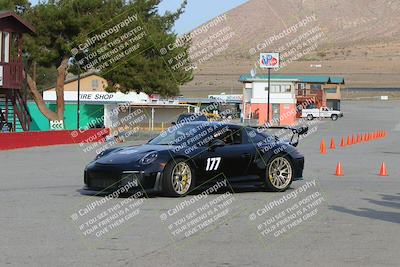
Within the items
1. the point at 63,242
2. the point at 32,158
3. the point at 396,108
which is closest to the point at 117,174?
the point at 63,242

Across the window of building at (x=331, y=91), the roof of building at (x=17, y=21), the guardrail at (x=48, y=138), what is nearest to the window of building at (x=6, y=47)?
the roof of building at (x=17, y=21)

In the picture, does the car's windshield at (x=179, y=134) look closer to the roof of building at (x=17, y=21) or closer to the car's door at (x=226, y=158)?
the car's door at (x=226, y=158)

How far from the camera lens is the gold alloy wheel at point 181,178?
1249 centimetres

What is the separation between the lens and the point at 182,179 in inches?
498

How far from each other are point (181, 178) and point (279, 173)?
2133mm

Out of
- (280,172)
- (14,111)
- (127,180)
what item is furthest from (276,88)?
(127,180)

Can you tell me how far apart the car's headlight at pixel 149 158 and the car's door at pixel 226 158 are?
0.81 metres

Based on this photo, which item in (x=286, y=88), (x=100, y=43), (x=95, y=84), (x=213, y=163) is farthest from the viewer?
(x=286, y=88)

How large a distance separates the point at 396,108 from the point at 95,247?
11467cm

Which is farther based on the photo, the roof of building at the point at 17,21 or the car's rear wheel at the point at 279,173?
the roof of building at the point at 17,21

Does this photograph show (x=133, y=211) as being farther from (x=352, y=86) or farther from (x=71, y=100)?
(x=352, y=86)

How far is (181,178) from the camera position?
12617 millimetres

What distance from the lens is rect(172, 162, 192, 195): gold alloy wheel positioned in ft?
41.0

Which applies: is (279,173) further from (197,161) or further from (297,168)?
(197,161)
